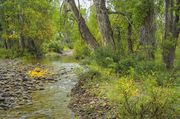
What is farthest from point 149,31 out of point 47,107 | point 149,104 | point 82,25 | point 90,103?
point 149,104

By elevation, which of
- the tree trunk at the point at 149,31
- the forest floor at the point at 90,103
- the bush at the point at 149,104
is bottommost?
the forest floor at the point at 90,103

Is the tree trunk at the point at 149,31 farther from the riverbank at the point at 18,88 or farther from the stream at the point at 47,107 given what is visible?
the riverbank at the point at 18,88

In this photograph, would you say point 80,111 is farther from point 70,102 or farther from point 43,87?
point 43,87

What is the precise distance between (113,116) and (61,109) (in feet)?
8.84

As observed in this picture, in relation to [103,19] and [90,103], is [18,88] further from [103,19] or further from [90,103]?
[90,103]

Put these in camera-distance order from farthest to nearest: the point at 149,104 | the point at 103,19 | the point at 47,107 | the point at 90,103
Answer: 1. the point at 103,19
2. the point at 47,107
3. the point at 90,103
4. the point at 149,104

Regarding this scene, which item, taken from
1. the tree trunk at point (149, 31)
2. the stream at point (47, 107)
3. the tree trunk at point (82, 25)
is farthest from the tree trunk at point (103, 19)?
the stream at point (47, 107)

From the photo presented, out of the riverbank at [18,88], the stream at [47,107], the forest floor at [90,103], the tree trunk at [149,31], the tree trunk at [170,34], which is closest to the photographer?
the forest floor at [90,103]

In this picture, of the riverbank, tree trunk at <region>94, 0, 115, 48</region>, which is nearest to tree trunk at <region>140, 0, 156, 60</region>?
tree trunk at <region>94, 0, 115, 48</region>

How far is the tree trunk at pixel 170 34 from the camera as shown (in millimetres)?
15548

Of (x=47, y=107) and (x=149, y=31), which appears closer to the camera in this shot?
(x=47, y=107)

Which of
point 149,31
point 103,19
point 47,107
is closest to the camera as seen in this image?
point 47,107

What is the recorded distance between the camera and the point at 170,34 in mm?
15547

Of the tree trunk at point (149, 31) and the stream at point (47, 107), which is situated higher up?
the tree trunk at point (149, 31)
